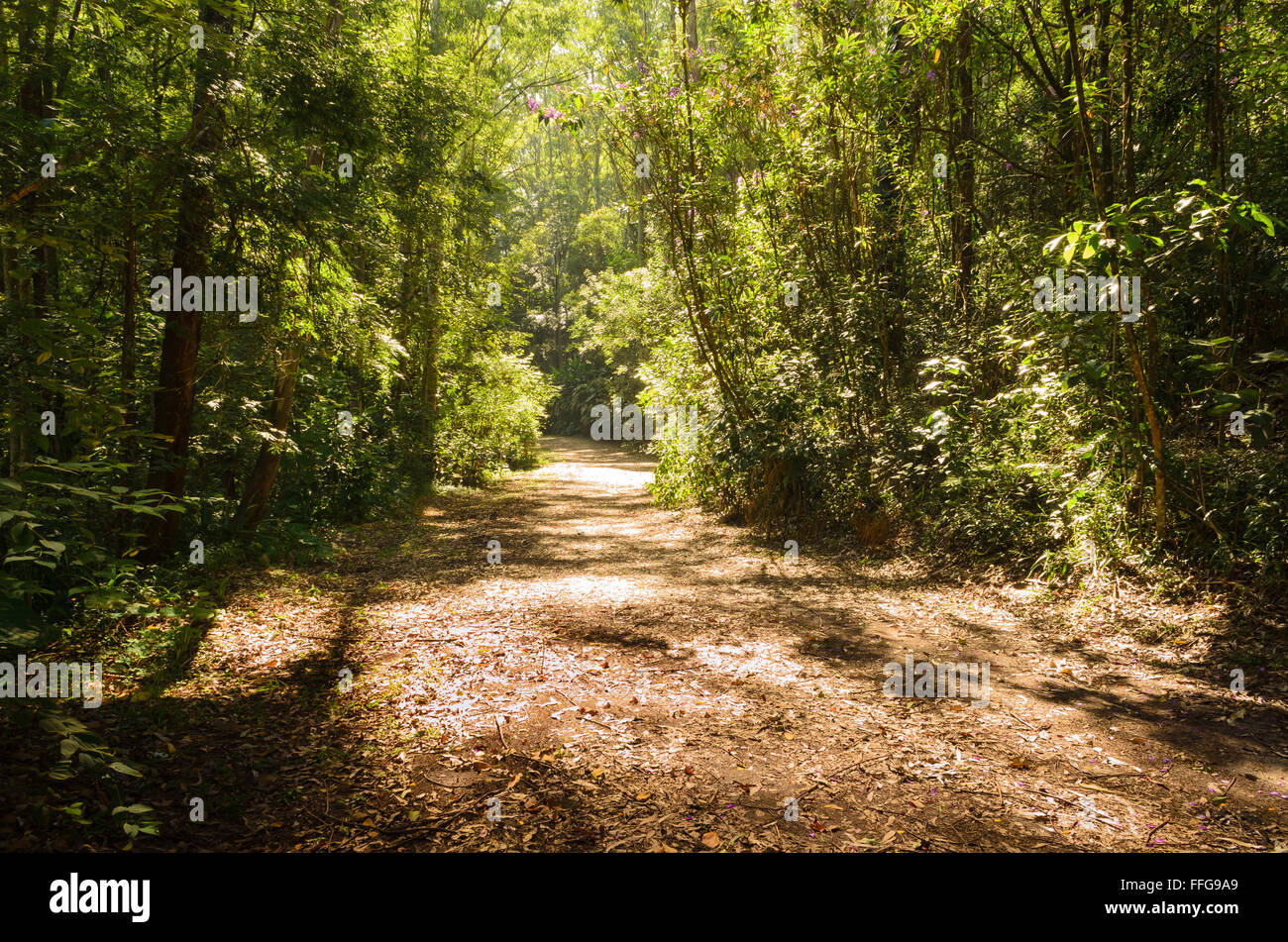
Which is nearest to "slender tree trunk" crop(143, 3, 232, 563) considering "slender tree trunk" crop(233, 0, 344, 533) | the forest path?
the forest path

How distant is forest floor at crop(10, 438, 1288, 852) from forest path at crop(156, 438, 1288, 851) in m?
0.02

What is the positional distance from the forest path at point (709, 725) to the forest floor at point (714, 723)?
0.02 meters

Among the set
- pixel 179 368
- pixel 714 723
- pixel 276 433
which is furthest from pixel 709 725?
pixel 276 433

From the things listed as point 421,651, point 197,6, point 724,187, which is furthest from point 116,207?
point 724,187

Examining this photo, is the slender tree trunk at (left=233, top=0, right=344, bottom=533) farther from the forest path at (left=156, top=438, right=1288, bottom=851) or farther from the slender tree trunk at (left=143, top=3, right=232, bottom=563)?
the forest path at (left=156, top=438, right=1288, bottom=851)

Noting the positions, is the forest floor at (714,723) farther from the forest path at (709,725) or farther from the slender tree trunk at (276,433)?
the slender tree trunk at (276,433)

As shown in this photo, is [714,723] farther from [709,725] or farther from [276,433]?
[276,433]

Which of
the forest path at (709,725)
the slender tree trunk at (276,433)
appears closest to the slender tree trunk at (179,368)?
the forest path at (709,725)

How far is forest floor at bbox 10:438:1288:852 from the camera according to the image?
103 inches

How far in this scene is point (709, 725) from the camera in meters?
3.53

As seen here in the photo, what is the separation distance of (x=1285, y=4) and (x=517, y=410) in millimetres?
15383

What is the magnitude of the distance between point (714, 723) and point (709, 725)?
4 centimetres

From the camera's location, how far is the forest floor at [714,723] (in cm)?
262

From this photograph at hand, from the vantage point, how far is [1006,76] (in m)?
7.90
